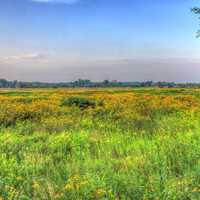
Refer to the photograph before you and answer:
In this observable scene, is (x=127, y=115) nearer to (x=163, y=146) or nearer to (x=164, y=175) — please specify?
(x=163, y=146)

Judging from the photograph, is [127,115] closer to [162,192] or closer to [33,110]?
[33,110]

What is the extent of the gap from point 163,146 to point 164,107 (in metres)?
8.97

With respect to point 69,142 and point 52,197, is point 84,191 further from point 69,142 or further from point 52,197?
point 69,142

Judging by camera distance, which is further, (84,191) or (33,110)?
(33,110)

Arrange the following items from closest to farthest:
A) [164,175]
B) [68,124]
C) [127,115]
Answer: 1. [164,175]
2. [68,124]
3. [127,115]

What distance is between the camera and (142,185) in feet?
15.5

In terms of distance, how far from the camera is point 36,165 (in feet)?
19.3

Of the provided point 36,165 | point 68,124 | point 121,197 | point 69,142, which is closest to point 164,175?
point 121,197

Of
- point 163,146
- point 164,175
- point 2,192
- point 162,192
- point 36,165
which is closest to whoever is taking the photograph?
point 162,192

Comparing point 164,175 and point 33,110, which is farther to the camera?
point 33,110

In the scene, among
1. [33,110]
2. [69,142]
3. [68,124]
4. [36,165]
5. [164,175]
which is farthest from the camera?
[33,110]

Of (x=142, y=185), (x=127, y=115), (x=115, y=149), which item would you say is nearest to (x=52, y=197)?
(x=142, y=185)

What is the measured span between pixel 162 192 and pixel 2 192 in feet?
7.66

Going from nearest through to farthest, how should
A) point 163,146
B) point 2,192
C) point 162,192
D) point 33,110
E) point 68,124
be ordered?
point 162,192 < point 2,192 < point 163,146 < point 68,124 < point 33,110
